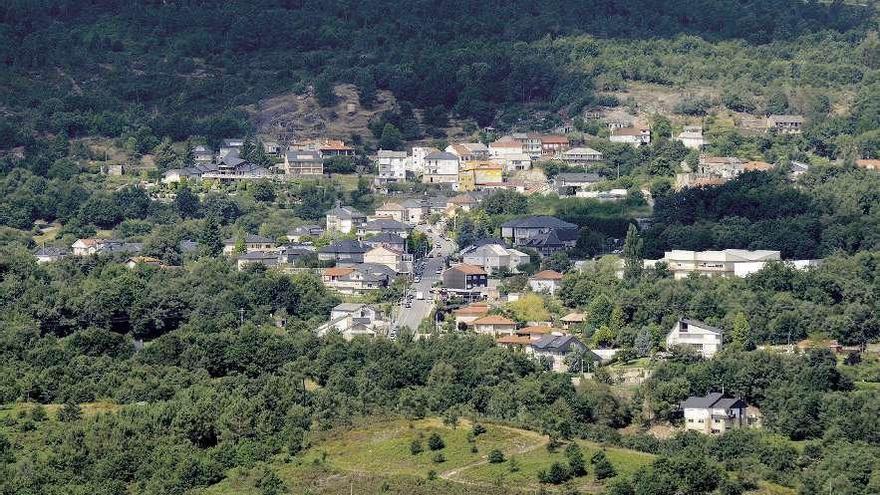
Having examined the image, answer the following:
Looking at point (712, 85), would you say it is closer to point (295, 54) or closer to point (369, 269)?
point (295, 54)

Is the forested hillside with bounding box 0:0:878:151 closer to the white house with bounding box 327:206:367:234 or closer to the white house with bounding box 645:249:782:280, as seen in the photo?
the white house with bounding box 327:206:367:234

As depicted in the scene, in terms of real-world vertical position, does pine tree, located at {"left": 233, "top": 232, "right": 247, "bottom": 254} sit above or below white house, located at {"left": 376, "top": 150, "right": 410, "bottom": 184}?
below

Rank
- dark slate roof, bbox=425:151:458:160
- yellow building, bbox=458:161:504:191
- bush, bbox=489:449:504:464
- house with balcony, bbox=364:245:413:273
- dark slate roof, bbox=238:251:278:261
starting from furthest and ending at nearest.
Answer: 1. dark slate roof, bbox=425:151:458:160
2. yellow building, bbox=458:161:504:191
3. dark slate roof, bbox=238:251:278:261
4. house with balcony, bbox=364:245:413:273
5. bush, bbox=489:449:504:464

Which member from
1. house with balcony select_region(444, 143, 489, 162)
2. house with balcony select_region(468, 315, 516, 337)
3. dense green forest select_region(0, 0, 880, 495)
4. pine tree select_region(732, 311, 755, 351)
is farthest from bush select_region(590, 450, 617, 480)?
house with balcony select_region(444, 143, 489, 162)

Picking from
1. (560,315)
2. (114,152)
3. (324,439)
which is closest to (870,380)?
(560,315)

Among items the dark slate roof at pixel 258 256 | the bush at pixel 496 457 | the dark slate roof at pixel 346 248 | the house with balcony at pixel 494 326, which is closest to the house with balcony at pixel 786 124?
the dark slate roof at pixel 346 248

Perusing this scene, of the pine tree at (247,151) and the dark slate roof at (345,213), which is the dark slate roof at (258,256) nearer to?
the dark slate roof at (345,213)

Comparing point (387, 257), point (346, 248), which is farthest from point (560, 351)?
point (346, 248)
